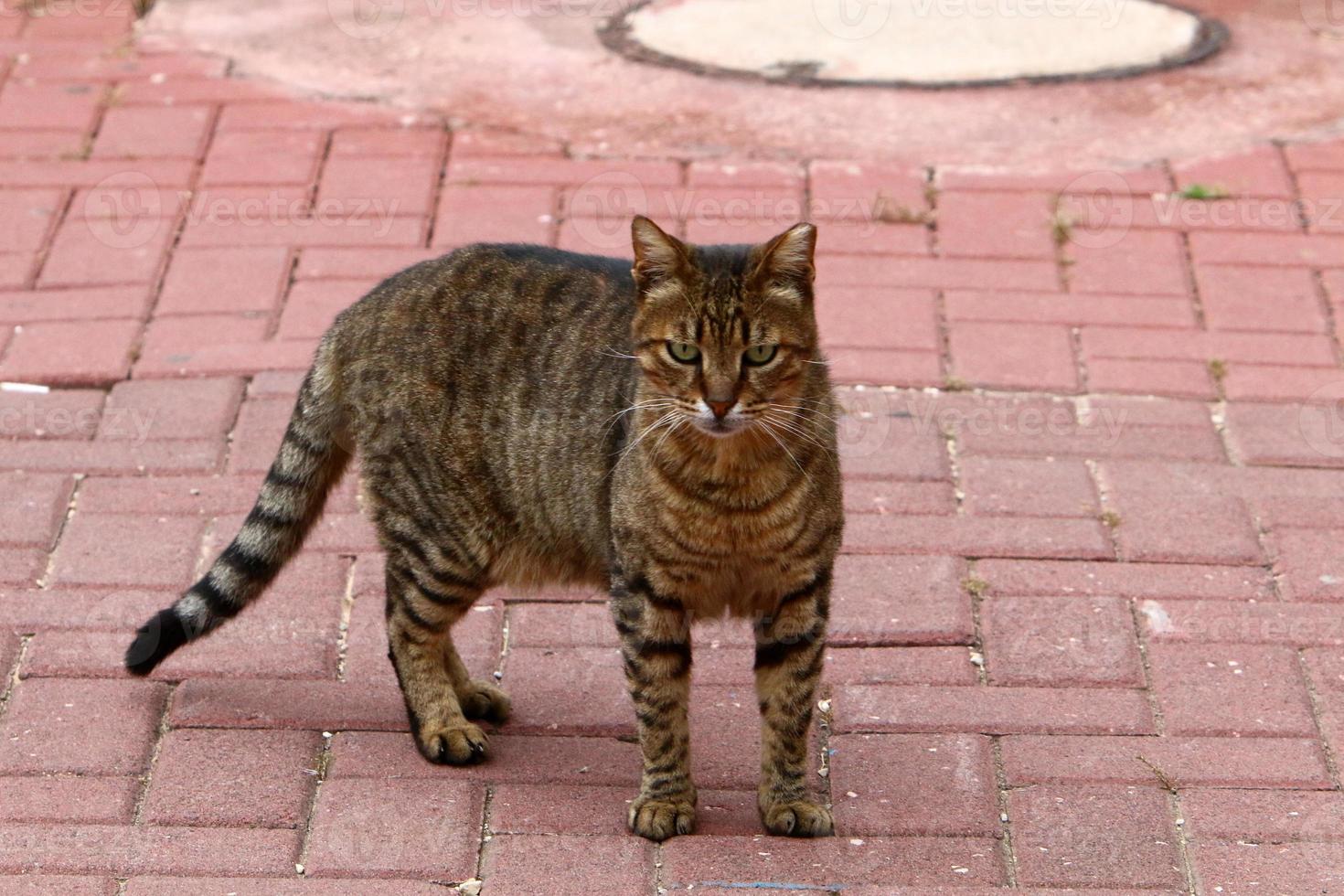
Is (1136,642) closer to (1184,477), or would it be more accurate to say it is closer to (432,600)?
(1184,477)

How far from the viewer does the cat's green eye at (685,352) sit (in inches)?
127

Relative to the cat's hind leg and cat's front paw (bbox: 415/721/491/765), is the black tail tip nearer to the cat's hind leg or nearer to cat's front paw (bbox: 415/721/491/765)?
the cat's hind leg

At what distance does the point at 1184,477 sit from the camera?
449cm

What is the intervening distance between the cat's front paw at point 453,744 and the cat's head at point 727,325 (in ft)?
2.69

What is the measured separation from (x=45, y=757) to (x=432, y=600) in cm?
82

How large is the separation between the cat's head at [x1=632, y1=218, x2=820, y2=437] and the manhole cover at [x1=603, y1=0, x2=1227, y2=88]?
3325mm

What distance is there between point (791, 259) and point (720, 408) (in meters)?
0.31
